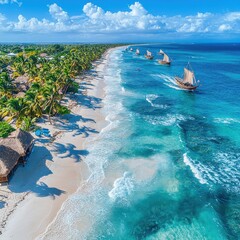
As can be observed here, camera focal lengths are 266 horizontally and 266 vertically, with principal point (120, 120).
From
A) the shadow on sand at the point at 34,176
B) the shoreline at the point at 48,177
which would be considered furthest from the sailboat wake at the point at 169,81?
the shadow on sand at the point at 34,176

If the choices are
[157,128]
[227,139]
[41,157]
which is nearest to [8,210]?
[41,157]

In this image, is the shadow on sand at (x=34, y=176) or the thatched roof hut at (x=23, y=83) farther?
the thatched roof hut at (x=23, y=83)

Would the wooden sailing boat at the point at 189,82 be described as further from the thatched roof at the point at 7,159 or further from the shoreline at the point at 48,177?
the thatched roof at the point at 7,159

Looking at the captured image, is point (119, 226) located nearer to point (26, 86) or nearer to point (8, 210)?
point (8, 210)

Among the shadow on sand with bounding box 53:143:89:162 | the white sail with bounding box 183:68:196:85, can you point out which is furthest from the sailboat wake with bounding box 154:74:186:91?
the shadow on sand with bounding box 53:143:89:162

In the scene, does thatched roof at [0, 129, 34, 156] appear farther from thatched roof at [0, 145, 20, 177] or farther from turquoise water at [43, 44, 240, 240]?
turquoise water at [43, 44, 240, 240]

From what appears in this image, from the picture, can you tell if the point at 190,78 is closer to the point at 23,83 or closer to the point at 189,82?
the point at 189,82

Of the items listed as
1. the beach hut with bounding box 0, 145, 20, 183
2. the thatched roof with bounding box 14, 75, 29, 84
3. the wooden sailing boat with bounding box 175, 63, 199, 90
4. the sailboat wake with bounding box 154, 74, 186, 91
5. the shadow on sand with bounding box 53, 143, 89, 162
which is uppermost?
the beach hut with bounding box 0, 145, 20, 183
